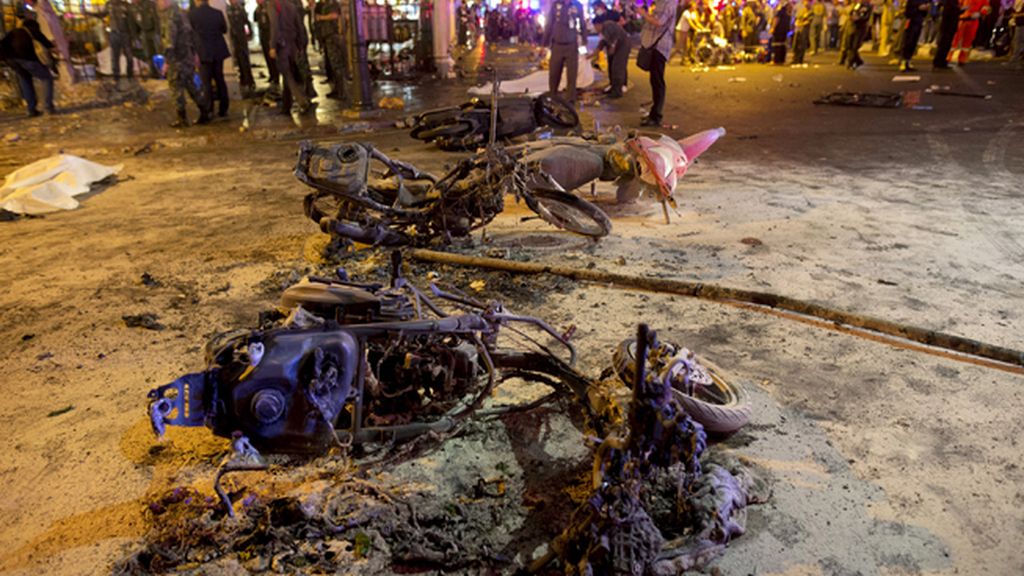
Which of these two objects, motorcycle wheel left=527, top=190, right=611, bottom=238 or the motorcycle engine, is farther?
motorcycle wheel left=527, top=190, right=611, bottom=238

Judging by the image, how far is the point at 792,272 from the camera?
5.62 m

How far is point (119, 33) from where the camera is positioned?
59.8ft

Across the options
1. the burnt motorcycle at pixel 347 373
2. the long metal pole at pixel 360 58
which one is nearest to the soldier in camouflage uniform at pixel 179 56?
the long metal pole at pixel 360 58

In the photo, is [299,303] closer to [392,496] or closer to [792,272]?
[392,496]

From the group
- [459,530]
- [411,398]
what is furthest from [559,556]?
[411,398]

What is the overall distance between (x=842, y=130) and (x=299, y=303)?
11.6 m

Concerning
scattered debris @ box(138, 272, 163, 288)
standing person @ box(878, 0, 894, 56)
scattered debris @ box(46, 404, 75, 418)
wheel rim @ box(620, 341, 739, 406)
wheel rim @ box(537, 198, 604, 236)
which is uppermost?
standing person @ box(878, 0, 894, 56)

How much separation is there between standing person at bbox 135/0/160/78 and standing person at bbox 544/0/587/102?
11947mm

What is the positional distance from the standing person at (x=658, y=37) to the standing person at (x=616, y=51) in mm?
3884

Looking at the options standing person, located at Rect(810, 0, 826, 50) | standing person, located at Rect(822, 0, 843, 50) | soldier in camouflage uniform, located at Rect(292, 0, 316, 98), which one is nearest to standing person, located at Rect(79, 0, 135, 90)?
soldier in camouflage uniform, located at Rect(292, 0, 316, 98)

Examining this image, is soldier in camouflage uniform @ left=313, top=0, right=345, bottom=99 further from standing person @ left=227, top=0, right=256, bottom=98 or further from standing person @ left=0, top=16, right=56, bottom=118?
standing person @ left=0, top=16, right=56, bottom=118

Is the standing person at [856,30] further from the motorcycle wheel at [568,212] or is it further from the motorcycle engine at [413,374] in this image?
the motorcycle engine at [413,374]

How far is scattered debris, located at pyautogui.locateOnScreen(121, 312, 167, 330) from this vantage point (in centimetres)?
475

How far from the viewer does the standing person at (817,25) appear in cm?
2561
